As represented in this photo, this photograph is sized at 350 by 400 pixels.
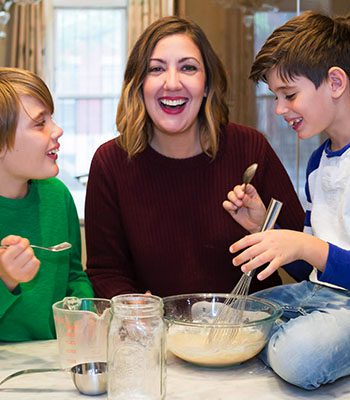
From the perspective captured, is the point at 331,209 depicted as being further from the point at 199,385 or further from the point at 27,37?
the point at 27,37

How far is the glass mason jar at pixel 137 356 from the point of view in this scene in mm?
1079

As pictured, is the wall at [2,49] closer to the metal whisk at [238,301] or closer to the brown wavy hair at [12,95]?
the brown wavy hair at [12,95]

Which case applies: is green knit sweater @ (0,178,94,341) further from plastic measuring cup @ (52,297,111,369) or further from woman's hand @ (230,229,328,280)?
woman's hand @ (230,229,328,280)

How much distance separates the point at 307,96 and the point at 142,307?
2.21 feet

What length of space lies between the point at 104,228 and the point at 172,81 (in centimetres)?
42

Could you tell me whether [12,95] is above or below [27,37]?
below

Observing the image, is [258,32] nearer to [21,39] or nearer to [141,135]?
[141,135]

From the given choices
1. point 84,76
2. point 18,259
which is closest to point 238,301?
point 18,259

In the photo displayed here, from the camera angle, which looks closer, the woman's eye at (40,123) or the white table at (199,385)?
the white table at (199,385)

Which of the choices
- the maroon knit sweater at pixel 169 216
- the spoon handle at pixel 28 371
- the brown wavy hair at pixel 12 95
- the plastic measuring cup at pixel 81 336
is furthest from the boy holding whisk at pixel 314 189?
the brown wavy hair at pixel 12 95

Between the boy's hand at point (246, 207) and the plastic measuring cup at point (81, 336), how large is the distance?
500 mm

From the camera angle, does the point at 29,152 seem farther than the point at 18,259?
Yes

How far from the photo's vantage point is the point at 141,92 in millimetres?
1836

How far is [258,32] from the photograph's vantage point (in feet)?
8.95
